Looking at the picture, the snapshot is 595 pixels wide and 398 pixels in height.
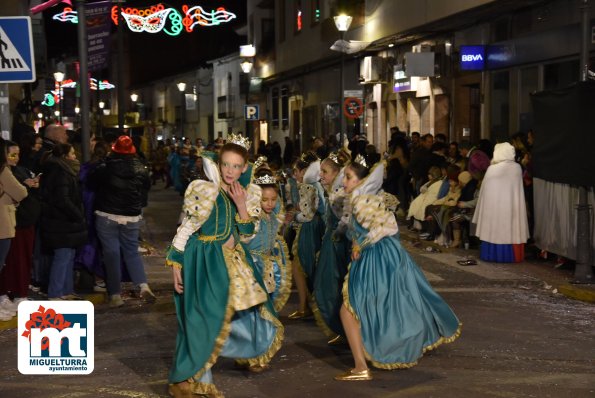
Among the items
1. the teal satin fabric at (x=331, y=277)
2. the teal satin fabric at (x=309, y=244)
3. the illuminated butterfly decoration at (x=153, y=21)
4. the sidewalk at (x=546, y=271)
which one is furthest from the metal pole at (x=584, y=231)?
the illuminated butterfly decoration at (x=153, y=21)

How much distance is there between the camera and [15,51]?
33.6 ft

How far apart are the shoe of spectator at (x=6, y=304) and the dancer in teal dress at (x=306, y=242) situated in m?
2.95

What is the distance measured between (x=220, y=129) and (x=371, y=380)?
5284cm

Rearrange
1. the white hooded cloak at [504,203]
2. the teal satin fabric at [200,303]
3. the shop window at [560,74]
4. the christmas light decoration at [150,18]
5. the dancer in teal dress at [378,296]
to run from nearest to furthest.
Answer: the teal satin fabric at [200,303] → the dancer in teal dress at [378,296] → the white hooded cloak at [504,203] → the shop window at [560,74] → the christmas light decoration at [150,18]

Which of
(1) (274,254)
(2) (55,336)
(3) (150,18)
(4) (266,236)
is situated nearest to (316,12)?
(3) (150,18)

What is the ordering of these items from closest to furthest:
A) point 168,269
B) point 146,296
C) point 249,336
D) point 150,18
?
point 249,336, point 146,296, point 168,269, point 150,18

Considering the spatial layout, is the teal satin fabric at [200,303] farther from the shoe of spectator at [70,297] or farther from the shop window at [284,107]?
the shop window at [284,107]

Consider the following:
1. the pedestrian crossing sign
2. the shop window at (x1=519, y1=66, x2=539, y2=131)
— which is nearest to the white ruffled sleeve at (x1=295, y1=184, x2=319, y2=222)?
the pedestrian crossing sign

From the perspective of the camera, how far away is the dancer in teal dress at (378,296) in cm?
807

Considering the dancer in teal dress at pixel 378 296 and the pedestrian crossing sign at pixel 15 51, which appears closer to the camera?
the dancer in teal dress at pixel 378 296

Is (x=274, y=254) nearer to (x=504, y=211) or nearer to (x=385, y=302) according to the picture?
(x=385, y=302)

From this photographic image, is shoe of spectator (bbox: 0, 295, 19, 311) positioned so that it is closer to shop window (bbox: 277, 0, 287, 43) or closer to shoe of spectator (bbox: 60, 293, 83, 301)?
shoe of spectator (bbox: 60, 293, 83, 301)

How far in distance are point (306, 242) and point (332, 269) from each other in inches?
51.2

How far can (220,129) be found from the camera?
198 feet
